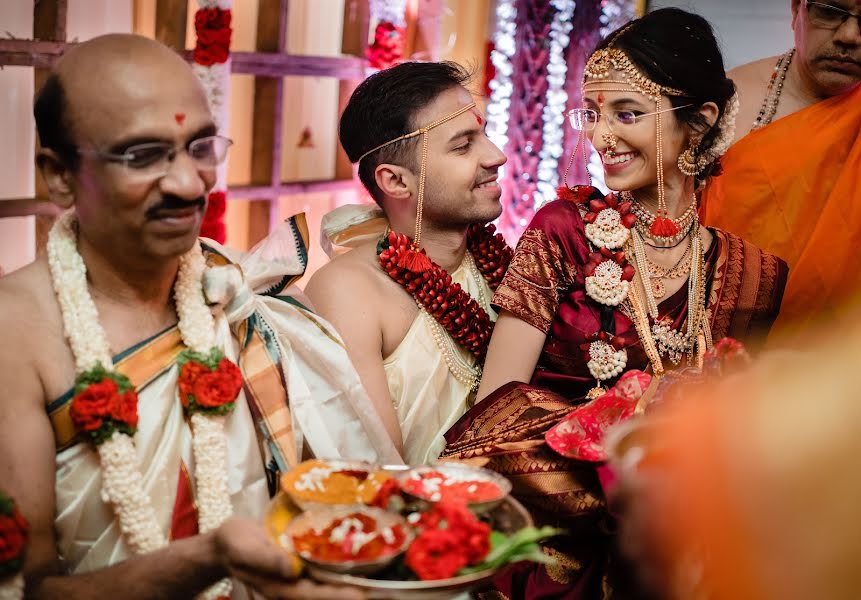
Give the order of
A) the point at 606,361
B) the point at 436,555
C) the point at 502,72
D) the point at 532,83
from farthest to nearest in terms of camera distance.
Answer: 1. the point at 532,83
2. the point at 502,72
3. the point at 606,361
4. the point at 436,555

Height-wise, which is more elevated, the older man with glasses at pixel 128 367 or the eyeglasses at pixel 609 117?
the eyeglasses at pixel 609 117

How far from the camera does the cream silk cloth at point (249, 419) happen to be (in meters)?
2.00

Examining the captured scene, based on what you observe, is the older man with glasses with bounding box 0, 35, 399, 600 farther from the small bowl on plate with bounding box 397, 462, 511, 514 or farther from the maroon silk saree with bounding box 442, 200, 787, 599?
the maroon silk saree with bounding box 442, 200, 787, 599

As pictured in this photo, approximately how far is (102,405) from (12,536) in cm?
32

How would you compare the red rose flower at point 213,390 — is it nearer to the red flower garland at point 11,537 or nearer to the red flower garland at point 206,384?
the red flower garland at point 206,384

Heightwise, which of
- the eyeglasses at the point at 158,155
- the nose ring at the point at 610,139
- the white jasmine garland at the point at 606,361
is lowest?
the white jasmine garland at the point at 606,361

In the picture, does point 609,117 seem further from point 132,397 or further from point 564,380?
point 132,397

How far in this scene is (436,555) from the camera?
5.53 ft

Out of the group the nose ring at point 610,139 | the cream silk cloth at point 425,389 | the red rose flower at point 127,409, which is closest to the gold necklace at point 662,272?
the nose ring at point 610,139

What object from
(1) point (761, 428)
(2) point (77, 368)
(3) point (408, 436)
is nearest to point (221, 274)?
(2) point (77, 368)

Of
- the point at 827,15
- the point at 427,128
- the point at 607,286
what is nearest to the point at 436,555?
the point at 607,286

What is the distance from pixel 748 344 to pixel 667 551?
4.94 feet

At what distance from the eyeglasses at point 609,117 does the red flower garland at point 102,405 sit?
65.0 inches

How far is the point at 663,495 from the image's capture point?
1.66 metres
